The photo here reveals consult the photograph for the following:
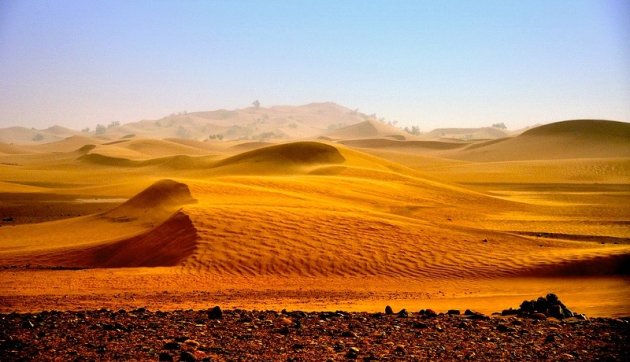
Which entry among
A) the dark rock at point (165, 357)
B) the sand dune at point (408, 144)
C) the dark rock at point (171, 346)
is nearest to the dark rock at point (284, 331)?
the dark rock at point (171, 346)

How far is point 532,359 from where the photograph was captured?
6.90 meters

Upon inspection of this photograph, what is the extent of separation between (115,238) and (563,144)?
326ft

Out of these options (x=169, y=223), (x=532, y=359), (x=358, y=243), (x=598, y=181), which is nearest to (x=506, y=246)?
(x=358, y=243)

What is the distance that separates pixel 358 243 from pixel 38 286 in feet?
28.2

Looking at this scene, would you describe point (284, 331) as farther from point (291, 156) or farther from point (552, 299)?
point (291, 156)

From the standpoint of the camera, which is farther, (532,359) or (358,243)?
(358,243)

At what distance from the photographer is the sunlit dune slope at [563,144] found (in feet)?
314

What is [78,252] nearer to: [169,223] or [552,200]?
[169,223]

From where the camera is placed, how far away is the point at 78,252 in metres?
18.4

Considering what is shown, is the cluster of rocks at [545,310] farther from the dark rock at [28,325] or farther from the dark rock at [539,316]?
the dark rock at [28,325]

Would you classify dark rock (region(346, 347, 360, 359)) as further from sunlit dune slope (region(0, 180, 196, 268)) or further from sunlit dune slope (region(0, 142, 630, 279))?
sunlit dune slope (region(0, 180, 196, 268))

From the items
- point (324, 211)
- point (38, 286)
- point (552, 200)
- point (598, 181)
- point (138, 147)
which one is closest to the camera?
point (38, 286)

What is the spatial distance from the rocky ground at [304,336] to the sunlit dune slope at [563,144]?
88.6 metres

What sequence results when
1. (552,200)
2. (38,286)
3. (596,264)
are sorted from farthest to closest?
1. (552,200)
2. (596,264)
3. (38,286)
